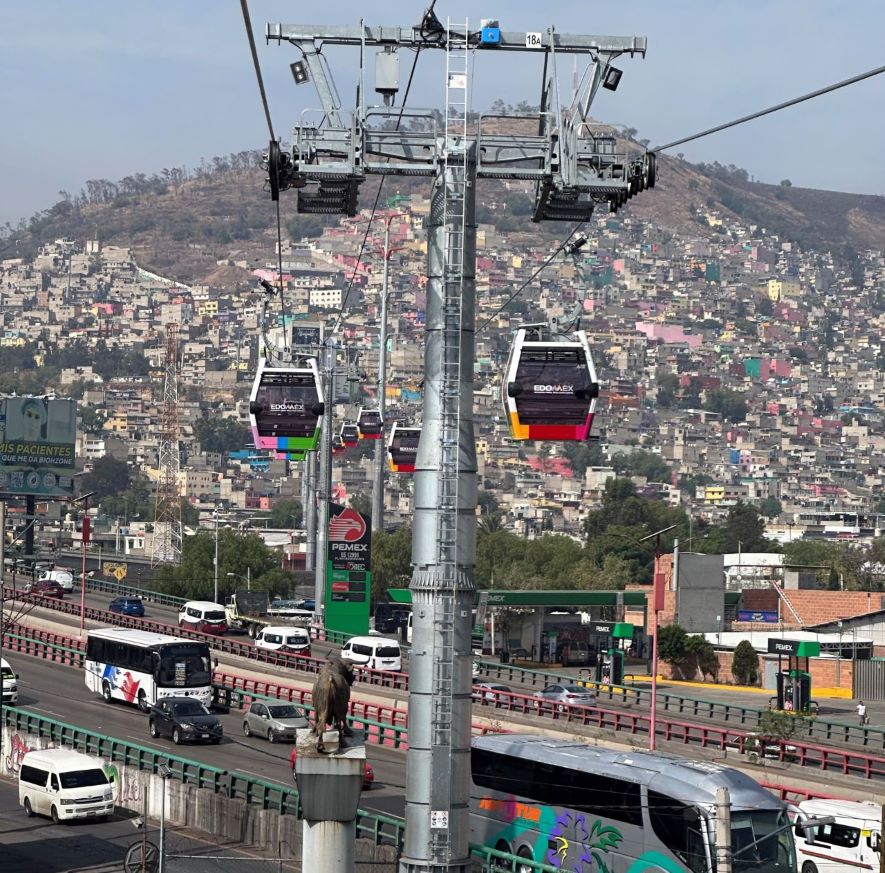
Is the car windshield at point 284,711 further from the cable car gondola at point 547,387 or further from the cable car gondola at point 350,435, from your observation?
the cable car gondola at point 350,435

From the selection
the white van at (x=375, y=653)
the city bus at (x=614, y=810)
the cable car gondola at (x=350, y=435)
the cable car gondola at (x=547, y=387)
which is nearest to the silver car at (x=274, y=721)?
the city bus at (x=614, y=810)

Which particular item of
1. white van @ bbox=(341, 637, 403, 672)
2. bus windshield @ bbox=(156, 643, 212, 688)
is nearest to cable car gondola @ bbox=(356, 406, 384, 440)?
white van @ bbox=(341, 637, 403, 672)

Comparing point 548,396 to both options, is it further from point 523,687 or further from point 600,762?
point 523,687

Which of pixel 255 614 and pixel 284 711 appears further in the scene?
pixel 255 614

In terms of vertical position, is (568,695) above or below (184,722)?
below

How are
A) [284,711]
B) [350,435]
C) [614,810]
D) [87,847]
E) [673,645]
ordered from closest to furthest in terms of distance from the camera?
[614,810] < [87,847] < [284,711] < [673,645] < [350,435]

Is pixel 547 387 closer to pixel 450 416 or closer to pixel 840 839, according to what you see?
pixel 450 416

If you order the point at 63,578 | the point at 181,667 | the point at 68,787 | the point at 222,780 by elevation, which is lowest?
the point at 222,780

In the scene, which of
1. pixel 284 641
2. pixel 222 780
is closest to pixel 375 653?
pixel 284 641

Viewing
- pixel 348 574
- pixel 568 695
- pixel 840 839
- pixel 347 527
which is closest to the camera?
pixel 840 839
